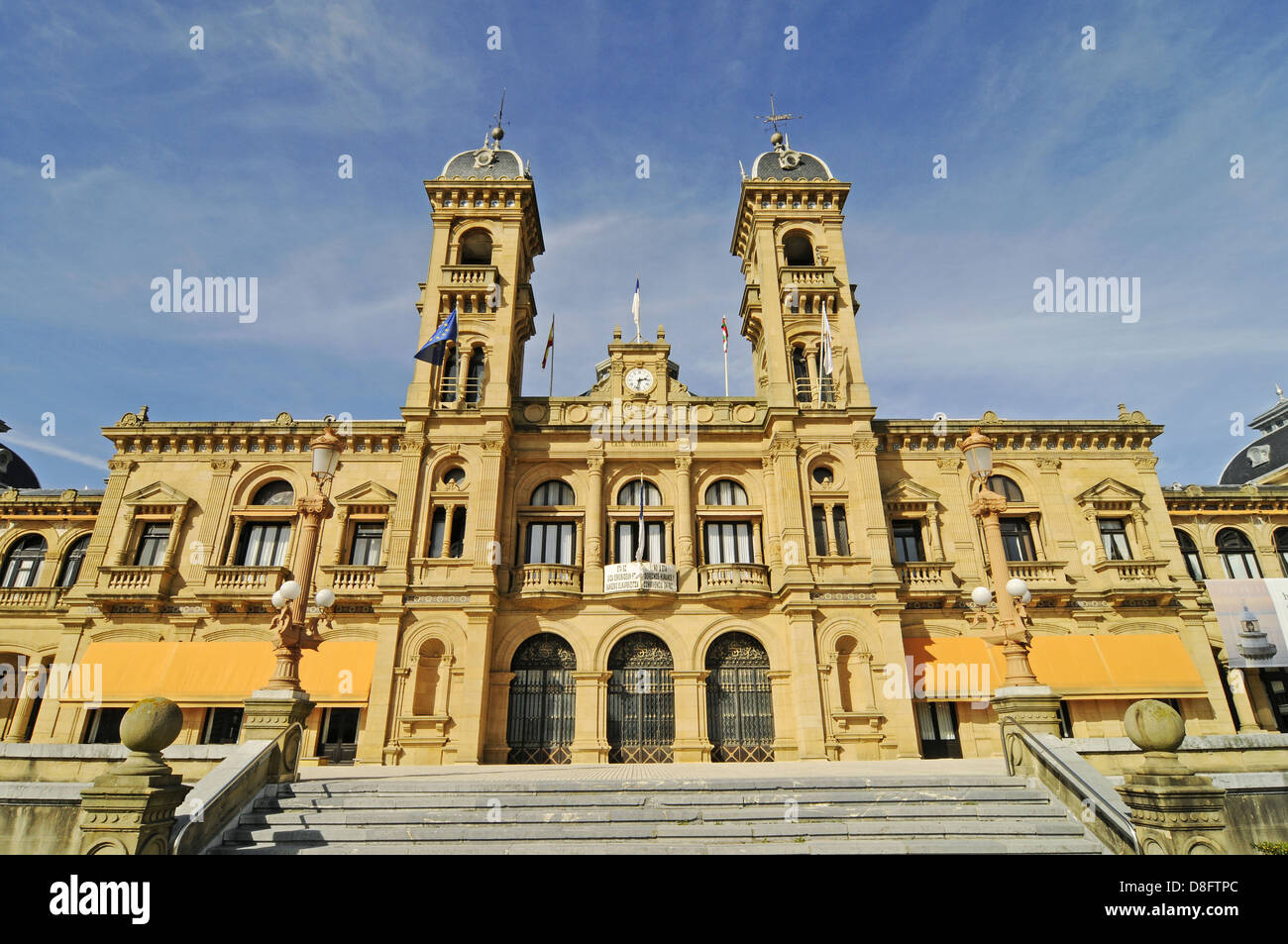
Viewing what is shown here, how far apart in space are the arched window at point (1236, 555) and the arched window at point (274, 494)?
39.5m

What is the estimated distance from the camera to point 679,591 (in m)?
25.1

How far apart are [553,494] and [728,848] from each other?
60.9 ft

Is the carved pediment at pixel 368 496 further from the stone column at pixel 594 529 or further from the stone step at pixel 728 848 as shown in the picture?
the stone step at pixel 728 848

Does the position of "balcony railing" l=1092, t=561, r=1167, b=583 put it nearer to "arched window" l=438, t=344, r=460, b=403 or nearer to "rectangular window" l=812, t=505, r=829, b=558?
"rectangular window" l=812, t=505, r=829, b=558

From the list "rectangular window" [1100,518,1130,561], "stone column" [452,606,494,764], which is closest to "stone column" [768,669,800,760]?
"stone column" [452,606,494,764]

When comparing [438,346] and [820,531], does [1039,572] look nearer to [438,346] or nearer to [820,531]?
[820,531]

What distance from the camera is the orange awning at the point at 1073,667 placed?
955 inches

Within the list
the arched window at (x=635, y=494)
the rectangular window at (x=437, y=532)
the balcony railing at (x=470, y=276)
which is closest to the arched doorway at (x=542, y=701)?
the rectangular window at (x=437, y=532)

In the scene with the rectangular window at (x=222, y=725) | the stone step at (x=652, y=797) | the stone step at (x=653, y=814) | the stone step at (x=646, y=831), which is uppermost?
the rectangular window at (x=222, y=725)

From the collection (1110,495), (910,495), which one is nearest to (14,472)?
(910,495)

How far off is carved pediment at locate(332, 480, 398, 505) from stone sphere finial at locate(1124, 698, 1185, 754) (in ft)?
78.7

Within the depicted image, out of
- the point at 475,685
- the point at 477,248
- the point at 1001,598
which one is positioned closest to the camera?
the point at 1001,598

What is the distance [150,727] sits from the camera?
942cm

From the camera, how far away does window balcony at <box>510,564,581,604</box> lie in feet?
80.4
